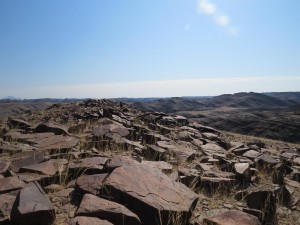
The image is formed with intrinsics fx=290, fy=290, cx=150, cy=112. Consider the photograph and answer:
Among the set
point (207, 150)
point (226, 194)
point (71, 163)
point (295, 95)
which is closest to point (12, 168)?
point (71, 163)

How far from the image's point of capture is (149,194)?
373cm

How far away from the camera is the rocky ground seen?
333 cm

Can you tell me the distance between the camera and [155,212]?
3428 millimetres

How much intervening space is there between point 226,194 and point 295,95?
199520 mm

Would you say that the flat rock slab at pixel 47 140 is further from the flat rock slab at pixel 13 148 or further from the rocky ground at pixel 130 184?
the flat rock slab at pixel 13 148

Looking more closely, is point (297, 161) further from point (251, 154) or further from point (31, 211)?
point (31, 211)

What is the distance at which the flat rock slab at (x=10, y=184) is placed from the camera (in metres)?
3.85

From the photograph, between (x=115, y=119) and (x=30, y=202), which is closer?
(x=30, y=202)

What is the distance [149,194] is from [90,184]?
87cm

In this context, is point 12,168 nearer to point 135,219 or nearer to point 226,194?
point 135,219

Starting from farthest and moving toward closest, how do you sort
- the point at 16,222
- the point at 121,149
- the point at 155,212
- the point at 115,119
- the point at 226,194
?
the point at 115,119 < the point at 121,149 < the point at 226,194 < the point at 155,212 < the point at 16,222

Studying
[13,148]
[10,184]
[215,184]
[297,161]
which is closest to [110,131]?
[13,148]

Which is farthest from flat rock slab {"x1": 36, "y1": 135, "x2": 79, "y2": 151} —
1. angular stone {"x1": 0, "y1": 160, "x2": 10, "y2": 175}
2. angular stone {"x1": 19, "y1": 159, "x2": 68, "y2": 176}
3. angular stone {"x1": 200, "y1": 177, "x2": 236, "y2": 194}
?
angular stone {"x1": 200, "y1": 177, "x2": 236, "y2": 194}

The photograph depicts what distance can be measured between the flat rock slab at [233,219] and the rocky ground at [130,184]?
0.04 feet
